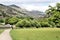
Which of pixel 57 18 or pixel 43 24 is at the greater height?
pixel 57 18

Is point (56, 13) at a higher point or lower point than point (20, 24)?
higher

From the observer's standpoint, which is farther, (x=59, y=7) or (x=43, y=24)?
(x=43, y=24)

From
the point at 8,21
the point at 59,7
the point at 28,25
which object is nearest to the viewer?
the point at 59,7

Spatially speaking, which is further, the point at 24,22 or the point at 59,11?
the point at 24,22

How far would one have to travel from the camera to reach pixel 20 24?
76.7 meters

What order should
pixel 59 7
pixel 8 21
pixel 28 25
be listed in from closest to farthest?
pixel 59 7, pixel 28 25, pixel 8 21

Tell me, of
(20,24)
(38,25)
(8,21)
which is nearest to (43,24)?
(38,25)

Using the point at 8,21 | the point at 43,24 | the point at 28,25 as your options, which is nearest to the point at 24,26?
the point at 28,25

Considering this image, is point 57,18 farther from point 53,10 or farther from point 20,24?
point 20,24

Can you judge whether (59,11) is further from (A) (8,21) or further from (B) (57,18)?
(A) (8,21)

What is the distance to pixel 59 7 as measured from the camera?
46.3 m

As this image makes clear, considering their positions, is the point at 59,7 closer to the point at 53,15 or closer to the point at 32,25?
the point at 53,15

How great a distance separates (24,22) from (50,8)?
Result: 96.0ft

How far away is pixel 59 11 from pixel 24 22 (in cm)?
3131
